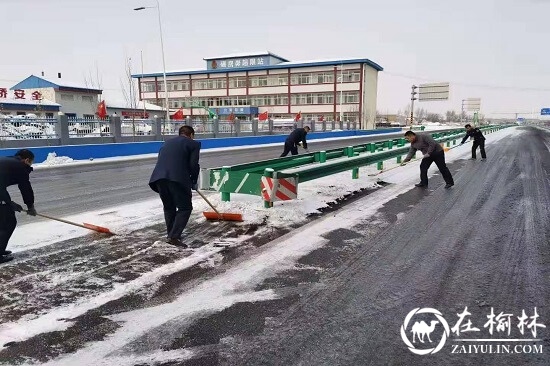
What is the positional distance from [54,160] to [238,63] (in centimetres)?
6289

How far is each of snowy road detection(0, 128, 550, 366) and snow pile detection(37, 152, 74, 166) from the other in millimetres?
12209

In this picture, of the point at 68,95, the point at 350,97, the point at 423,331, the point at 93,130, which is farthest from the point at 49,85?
the point at 423,331

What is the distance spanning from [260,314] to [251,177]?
393 cm

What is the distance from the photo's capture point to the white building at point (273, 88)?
6775cm

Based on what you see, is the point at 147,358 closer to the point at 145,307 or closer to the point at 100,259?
the point at 145,307

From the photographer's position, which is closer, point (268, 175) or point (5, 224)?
point (5, 224)

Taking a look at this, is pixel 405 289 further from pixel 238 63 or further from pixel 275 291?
pixel 238 63

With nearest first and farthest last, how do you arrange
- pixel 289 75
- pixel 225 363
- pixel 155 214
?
pixel 225 363, pixel 155 214, pixel 289 75

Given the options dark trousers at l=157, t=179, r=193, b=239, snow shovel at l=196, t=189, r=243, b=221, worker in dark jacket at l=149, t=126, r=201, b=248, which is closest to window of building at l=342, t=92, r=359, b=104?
snow shovel at l=196, t=189, r=243, b=221

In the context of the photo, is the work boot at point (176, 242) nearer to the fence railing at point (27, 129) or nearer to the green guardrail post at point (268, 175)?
the green guardrail post at point (268, 175)

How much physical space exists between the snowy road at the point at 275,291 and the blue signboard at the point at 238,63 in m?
70.2

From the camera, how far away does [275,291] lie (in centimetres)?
377

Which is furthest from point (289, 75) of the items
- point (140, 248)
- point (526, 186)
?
point (140, 248)

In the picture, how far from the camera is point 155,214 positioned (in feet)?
22.9
